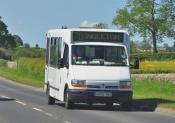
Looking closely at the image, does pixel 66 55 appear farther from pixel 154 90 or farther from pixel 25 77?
pixel 25 77

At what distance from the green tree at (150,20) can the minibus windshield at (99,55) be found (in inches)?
3993

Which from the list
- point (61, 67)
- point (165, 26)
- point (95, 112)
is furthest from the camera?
point (165, 26)

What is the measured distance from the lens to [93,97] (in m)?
23.5

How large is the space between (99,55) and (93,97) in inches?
66.9

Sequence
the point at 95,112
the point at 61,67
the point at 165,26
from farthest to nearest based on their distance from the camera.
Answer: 1. the point at 165,26
2. the point at 61,67
3. the point at 95,112

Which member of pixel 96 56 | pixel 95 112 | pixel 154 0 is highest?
pixel 154 0

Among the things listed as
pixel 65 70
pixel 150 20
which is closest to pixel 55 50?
pixel 65 70

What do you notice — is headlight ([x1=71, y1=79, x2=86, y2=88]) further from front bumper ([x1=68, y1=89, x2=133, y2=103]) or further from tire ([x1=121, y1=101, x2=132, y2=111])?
tire ([x1=121, y1=101, x2=132, y2=111])

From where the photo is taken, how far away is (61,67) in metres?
24.8

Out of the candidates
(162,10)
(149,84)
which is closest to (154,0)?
(162,10)

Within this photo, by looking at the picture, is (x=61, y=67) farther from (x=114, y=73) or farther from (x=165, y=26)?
(x=165, y=26)

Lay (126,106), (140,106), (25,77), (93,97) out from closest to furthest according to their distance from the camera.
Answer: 1. (93,97)
2. (126,106)
3. (140,106)
4. (25,77)

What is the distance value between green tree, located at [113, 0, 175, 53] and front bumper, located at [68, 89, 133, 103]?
102463 millimetres

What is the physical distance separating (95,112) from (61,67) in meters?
2.47
